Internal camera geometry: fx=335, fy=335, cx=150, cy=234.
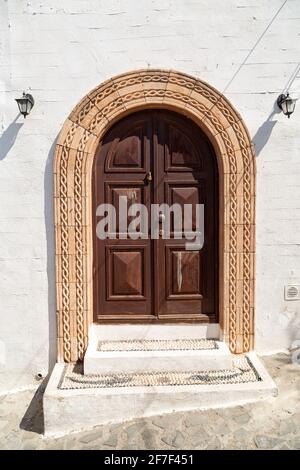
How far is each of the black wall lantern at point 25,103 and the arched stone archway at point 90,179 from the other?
1.30 feet

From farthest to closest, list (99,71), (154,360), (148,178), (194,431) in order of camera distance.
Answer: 1. (148,178)
2. (99,71)
3. (154,360)
4. (194,431)

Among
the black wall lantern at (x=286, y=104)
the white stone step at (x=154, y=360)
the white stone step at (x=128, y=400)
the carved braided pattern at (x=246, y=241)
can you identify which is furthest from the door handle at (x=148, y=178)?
the white stone step at (x=128, y=400)

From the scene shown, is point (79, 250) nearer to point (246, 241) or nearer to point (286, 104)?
point (246, 241)

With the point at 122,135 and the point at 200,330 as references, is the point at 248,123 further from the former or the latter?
the point at 200,330

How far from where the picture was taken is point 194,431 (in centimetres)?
286

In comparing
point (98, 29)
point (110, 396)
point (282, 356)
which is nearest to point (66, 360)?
point (110, 396)

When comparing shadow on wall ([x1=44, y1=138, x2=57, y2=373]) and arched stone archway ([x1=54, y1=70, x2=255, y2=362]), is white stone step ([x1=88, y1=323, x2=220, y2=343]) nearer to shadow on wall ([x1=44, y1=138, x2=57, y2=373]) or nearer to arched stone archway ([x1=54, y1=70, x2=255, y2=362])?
arched stone archway ([x1=54, y1=70, x2=255, y2=362])

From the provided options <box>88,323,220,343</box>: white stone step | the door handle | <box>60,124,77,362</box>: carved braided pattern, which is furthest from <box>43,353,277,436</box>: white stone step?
the door handle

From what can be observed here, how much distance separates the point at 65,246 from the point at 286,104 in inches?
108

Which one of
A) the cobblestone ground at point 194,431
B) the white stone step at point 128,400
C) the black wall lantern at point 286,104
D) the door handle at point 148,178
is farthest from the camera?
the door handle at point 148,178

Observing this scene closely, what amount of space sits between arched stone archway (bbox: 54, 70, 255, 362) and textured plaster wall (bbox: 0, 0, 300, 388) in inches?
4.5

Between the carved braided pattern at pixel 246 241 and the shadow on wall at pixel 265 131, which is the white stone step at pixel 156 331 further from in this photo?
the shadow on wall at pixel 265 131

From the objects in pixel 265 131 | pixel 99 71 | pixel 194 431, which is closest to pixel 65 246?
pixel 99 71

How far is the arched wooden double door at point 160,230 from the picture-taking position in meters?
3.70
